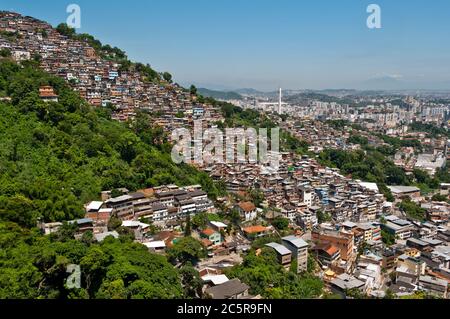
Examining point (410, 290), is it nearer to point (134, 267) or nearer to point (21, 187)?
point (134, 267)

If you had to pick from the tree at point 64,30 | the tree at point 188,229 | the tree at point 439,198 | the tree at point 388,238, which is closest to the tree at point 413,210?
the tree at point 439,198

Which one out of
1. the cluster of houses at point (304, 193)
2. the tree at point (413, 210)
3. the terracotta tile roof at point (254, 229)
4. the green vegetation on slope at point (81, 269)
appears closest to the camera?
the green vegetation on slope at point (81, 269)

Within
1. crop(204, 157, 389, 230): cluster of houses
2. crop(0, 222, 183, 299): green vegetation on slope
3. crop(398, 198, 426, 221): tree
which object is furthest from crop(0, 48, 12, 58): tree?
crop(398, 198, 426, 221): tree

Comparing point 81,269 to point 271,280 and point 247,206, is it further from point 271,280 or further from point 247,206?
point 247,206

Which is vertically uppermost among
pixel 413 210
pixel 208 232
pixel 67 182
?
pixel 67 182

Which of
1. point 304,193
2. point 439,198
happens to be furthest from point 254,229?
point 439,198

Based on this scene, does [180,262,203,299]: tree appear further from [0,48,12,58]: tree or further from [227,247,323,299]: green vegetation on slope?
[0,48,12,58]: tree

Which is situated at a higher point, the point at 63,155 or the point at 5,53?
the point at 5,53

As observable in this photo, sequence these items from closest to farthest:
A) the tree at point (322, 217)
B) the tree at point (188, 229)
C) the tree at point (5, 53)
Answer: the tree at point (188, 229) < the tree at point (322, 217) < the tree at point (5, 53)

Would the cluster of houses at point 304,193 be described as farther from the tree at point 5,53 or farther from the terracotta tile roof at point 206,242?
the tree at point 5,53
